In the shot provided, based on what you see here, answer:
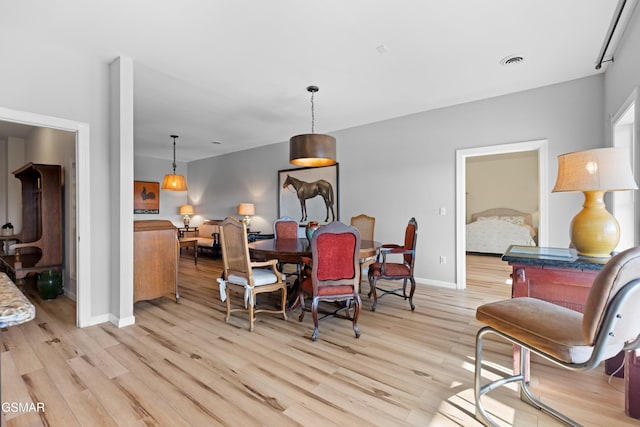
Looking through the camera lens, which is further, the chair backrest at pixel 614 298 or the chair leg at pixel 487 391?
the chair leg at pixel 487 391

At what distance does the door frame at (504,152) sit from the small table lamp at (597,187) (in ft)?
6.13

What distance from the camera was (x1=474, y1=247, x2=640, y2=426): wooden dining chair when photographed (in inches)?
42.2

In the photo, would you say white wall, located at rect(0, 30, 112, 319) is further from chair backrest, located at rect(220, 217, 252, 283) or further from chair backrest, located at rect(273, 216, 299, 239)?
chair backrest, located at rect(273, 216, 299, 239)

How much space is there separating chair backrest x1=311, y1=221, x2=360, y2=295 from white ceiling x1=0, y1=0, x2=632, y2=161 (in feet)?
5.43

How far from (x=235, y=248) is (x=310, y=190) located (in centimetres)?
308

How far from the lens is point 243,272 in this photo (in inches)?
112

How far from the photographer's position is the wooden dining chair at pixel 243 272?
2.78 meters

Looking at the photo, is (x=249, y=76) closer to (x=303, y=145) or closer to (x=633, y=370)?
(x=303, y=145)

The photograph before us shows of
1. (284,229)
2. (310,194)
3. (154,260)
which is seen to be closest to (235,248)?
(154,260)

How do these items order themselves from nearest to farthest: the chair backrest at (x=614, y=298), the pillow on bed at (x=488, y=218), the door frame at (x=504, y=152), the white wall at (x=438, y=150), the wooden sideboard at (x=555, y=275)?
1. the chair backrest at (x=614, y=298)
2. the wooden sideboard at (x=555, y=275)
3. the white wall at (x=438, y=150)
4. the door frame at (x=504, y=152)
5. the pillow on bed at (x=488, y=218)

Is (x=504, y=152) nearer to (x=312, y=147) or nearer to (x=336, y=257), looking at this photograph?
(x=312, y=147)

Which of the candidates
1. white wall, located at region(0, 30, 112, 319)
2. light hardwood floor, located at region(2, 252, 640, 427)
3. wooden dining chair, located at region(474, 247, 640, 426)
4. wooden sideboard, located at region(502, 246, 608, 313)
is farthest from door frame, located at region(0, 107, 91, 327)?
wooden sideboard, located at region(502, 246, 608, 313)

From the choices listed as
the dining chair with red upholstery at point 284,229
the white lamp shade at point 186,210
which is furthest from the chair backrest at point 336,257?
the white lamp shade at point 186,210

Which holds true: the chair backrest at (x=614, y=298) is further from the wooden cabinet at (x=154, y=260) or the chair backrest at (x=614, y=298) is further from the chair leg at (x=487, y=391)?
the wooden cabinet at (x=154, y=260)
